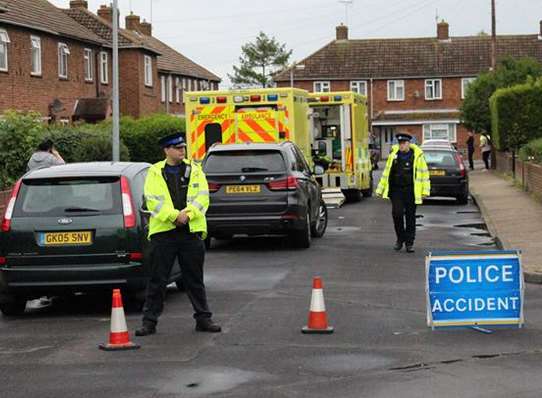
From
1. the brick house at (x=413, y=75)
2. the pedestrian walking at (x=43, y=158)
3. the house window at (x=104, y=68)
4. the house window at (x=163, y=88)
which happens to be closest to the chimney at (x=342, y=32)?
the brick house at (x=413, y=75)

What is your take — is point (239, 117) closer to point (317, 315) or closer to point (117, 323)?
point (317, 315)

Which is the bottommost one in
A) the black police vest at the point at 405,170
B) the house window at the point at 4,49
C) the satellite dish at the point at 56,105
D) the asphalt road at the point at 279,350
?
the asphalt road at the point at 279,350

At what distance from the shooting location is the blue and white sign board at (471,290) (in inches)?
390

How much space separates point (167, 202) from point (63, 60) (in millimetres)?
35521

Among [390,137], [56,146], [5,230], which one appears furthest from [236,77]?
[5,230]

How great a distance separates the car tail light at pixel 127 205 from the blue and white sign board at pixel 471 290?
308cm

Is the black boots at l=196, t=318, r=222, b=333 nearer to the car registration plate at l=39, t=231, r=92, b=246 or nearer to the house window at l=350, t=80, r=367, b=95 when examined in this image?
the car registration plate at l=39, t=231, r=92, b=246

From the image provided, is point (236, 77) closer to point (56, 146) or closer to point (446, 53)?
point (446, 53)

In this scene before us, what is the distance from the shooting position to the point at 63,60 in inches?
1742

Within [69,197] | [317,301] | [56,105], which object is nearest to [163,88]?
[56,105]

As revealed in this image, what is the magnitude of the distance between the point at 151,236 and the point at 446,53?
7045cm

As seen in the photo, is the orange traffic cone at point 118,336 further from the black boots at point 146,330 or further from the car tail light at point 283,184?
the car tail light at point 283,184

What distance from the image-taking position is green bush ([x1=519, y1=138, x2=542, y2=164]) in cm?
2940

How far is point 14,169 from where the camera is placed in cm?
2405
